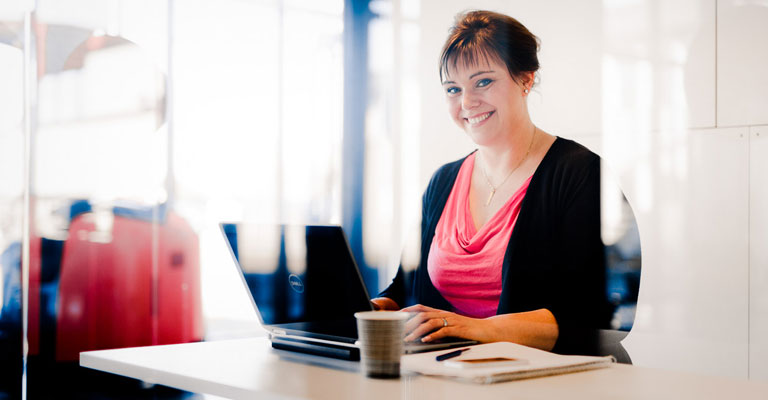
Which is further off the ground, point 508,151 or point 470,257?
point 508,151

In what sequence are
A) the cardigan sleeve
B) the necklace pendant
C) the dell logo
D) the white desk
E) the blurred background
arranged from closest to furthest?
the white desk, the dell logo, the cardigan sleeve, the blurred background, the necklace pendant

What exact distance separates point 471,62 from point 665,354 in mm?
1281

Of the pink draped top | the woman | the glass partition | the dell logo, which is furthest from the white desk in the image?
the glass partition

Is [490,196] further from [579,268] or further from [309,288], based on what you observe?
[309,288]

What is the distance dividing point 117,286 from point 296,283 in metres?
1.85

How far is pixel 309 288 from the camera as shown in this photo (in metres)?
1.46

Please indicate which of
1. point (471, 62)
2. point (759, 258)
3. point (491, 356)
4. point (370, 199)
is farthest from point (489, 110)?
point (491, 356)

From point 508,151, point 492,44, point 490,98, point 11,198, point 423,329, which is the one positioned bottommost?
point 423,329

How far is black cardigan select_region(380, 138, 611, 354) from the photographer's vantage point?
6.85ft

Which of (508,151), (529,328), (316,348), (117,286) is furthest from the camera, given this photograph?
(117,286)

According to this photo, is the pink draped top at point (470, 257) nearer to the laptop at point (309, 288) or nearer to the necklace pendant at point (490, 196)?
the necklace pendant at point (490, 196)

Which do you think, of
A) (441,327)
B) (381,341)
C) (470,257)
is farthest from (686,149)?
(381,341)

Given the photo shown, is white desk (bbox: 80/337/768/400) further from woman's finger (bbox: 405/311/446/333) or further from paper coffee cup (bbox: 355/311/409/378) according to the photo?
woman's finger (bbox: 405/311/446/333)

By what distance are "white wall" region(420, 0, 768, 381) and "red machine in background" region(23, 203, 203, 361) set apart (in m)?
1.78
